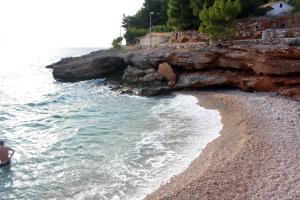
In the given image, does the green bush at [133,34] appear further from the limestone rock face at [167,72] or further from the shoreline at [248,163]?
the shoreline at [248,163]

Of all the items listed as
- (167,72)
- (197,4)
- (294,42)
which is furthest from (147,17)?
(294,42)

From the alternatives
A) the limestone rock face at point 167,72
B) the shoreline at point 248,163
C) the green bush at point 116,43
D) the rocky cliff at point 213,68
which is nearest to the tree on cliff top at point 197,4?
the rocky cliff at point 213,68

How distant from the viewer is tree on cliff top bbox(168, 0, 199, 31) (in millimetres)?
46844

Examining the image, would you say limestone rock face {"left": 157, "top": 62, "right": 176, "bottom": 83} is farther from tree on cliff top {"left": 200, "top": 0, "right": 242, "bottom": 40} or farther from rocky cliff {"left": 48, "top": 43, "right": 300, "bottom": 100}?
tree on cliff top {"left": 200, "top": 0, "right": 242, "bottom": 40}

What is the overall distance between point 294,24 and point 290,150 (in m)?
24.5

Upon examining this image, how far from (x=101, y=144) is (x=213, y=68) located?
17520 millimetres

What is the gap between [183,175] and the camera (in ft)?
44.0

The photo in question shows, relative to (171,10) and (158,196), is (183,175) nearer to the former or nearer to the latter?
(158,196)

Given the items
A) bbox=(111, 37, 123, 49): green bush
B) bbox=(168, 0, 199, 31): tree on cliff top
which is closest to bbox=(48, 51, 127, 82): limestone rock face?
bbox=(111, 37, 123, 49): green bush

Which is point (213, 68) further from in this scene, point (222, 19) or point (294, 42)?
point (294, 42)

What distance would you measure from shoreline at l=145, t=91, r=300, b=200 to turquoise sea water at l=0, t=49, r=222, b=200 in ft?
3.05

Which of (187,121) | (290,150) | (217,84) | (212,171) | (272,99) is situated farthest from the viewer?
(217,84)

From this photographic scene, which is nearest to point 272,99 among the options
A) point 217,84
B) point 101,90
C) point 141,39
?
point 217,84

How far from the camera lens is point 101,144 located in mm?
18344
